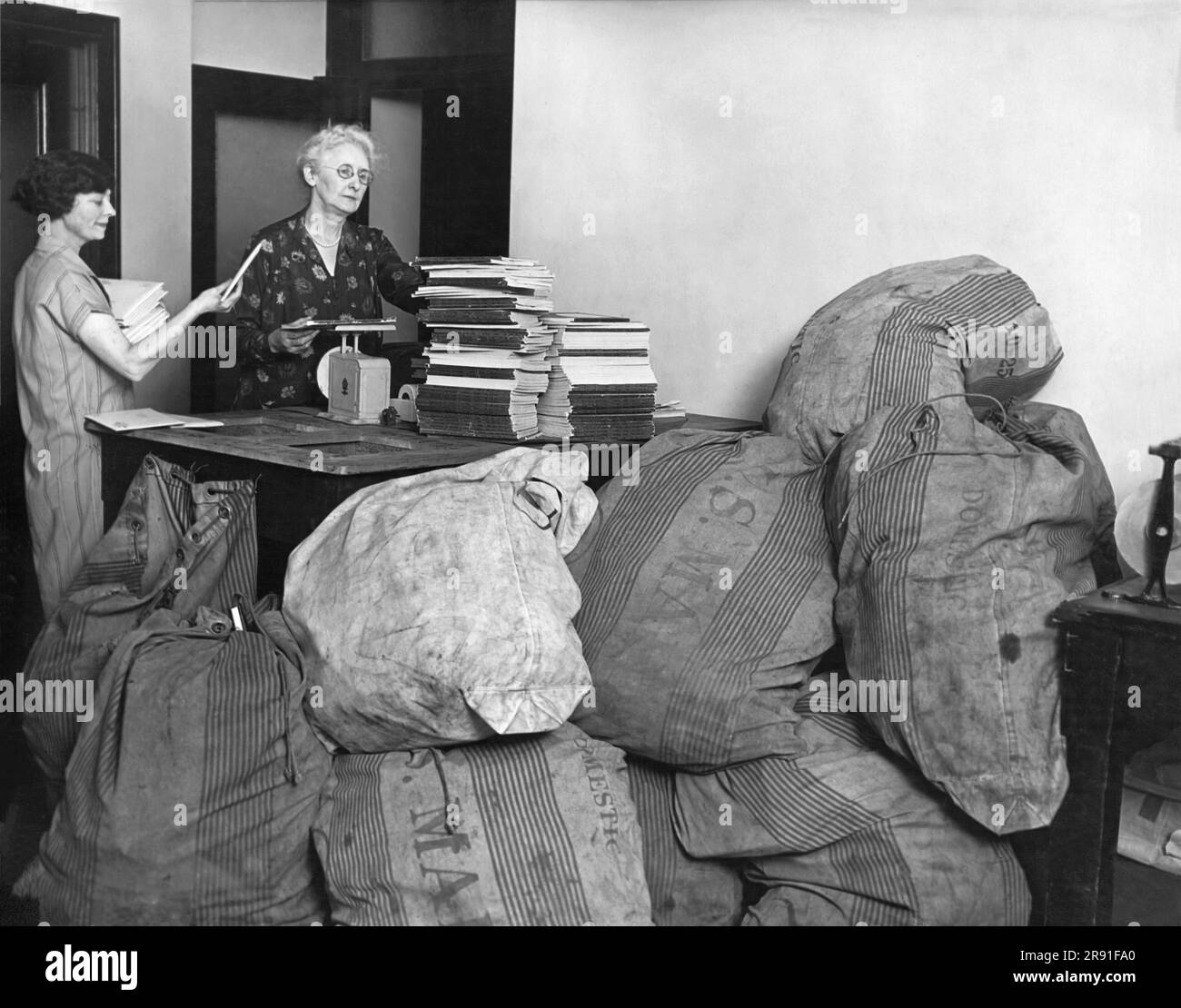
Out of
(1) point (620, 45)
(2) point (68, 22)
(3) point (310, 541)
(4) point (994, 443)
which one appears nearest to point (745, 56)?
(1) point (620, 45)

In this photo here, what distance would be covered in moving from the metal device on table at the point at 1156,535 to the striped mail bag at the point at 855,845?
515 mm

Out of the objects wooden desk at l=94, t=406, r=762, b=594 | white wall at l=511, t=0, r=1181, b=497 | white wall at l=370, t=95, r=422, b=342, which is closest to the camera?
wooden desk at l=94, t=406, r=762, b=594

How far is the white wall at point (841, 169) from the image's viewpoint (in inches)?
114

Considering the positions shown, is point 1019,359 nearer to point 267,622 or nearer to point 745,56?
point 745,56

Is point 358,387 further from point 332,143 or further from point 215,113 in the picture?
point 215,113

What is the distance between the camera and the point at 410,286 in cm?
398

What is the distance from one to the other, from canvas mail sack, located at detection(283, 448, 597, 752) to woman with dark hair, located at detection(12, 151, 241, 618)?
4.26 feet

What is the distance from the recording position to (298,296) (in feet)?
12.9

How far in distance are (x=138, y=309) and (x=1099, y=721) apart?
105 inches

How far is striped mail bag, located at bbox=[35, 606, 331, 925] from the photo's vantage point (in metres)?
2.16

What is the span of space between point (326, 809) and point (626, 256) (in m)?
2.19

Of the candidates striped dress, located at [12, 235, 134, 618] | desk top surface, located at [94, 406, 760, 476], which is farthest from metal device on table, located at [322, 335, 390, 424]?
striped dress, located at [12, 235, 134, 618]

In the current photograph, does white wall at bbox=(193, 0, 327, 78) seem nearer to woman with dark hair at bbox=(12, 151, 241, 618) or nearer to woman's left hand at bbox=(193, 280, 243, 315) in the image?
woman with dark hair at bbox=(12, 151, 241, 618)

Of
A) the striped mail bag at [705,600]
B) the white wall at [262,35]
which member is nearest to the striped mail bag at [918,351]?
the striped mail bag at [705,600]
